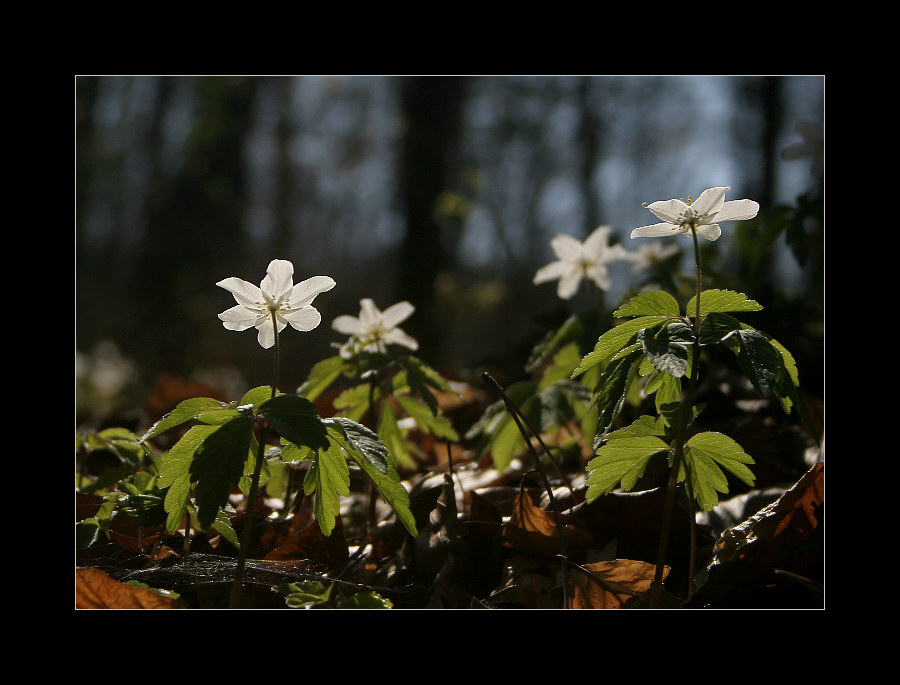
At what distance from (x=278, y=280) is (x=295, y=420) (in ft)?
1.30

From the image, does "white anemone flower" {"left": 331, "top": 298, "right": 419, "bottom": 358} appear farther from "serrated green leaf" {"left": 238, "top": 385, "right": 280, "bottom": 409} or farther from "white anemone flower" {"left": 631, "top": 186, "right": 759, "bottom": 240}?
"white anemone flower" {"left": 631, "top": 186, "right": 759, "bottom": 240}

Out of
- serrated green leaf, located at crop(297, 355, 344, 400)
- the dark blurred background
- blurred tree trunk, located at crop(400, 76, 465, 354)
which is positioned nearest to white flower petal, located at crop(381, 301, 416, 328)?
serrated green leaf, located at crop(297, 355, 344, 400)

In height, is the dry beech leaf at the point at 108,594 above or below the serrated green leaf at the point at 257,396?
below

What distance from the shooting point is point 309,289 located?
1.53 metres

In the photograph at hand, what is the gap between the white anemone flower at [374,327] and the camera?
2320 mm

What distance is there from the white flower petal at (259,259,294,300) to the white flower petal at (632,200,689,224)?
0.85 m

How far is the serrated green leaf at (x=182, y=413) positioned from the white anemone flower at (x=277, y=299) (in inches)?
7.6

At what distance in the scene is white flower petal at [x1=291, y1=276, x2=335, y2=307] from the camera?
1514 millimetres

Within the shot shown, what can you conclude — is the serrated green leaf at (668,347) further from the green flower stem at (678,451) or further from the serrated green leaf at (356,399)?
the serrated green leaf at (356,399)

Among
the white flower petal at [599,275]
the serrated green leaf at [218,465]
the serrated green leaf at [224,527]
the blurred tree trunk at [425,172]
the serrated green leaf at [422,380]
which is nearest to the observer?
the serrated green leaf at [218,465]

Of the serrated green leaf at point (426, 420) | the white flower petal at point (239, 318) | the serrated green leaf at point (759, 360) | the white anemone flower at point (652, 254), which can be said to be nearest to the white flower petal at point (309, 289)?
the white flower petal at point (239, 318)

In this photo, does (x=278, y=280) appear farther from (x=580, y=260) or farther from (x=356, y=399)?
(x=580, y=260)

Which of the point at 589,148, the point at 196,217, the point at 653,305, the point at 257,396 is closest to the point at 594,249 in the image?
the point at 653,305
